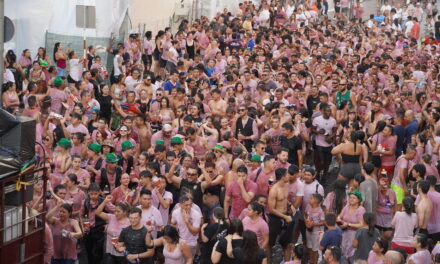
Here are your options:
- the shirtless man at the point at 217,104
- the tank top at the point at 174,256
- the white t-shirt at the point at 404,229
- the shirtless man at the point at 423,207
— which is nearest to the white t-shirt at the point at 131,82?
the shirtless man at the point at 217,104

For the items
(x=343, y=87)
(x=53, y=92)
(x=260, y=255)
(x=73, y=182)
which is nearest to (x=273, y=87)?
(x=343, y=87)

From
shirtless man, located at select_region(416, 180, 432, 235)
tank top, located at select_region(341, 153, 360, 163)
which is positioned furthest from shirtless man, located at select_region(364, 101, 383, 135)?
shirtless man, located at select_region(416, 180, 432, 235)

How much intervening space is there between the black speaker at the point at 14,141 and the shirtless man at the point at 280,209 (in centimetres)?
406

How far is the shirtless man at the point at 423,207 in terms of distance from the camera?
1306 cm

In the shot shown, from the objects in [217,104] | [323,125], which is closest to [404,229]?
[323,125]

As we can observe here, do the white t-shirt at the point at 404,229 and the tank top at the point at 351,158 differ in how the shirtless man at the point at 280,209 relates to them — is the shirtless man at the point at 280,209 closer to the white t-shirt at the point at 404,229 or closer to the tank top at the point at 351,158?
the white t-shirt at the point at 404,229

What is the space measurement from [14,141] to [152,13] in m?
19.9

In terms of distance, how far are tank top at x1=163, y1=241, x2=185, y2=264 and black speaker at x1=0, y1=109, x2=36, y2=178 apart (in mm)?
2289

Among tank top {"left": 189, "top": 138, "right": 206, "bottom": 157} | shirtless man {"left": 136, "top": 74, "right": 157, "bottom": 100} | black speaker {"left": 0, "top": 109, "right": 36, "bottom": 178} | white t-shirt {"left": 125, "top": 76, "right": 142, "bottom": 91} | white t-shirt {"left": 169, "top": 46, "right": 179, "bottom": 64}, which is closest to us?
black speaker {"left": 0, "top": 109, "right": 36, "bottom": 178}

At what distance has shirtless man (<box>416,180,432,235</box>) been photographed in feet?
42.9

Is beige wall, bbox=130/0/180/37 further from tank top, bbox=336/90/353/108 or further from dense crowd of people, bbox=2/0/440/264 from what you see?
tank top, bbox=336/90/353/108

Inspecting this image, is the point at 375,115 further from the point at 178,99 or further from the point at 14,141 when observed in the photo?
the point at 14,141

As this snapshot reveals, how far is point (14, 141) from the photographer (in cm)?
1045

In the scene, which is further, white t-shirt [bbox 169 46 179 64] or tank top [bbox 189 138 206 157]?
white t-shirt [bbox 169 46 179 64]
